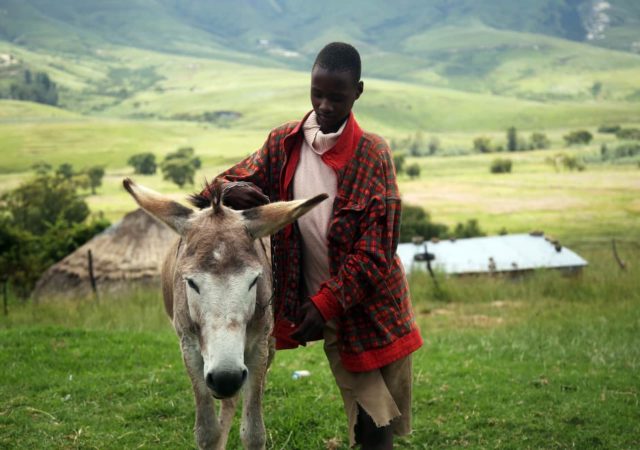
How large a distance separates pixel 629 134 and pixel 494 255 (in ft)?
161

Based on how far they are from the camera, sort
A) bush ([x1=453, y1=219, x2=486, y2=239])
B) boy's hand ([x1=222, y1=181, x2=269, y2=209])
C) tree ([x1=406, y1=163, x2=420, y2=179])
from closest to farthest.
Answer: boy's hand ([x1=222, y1=181, x2=269, y2=209]) < bush ([x1=453, y1=219, x2=486, y2=239]) < tree ([x1=406, y1=163, x2=420, y2=179])

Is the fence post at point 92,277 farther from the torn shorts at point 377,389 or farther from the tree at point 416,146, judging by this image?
the tree at point 416,146

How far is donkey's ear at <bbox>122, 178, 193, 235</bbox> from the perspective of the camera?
3.71 metres

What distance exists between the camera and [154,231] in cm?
1634

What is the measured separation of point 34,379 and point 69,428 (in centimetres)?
164

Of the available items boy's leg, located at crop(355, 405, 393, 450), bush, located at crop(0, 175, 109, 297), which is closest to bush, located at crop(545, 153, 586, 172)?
bush, located at crop(0, 175, 109, 297)

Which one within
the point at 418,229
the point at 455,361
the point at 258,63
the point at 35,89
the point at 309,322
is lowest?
the point at 418,229

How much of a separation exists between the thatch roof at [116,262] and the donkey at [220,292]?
455 inches

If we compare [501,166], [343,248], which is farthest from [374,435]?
[501,166]

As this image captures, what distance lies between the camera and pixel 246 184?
3979mm

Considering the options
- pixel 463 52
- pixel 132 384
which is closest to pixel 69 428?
pixel 132 384

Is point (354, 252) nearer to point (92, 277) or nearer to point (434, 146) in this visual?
point (92, 277)

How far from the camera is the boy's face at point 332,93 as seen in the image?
3.68 meters

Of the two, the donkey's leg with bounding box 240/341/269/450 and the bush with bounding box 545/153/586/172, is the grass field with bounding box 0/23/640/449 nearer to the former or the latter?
the donkey's leg with bounding box 240/341/269/450
